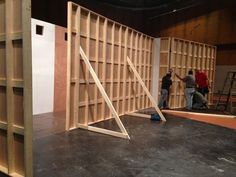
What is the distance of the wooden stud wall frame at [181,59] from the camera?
9672 millimetres

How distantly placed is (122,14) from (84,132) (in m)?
8.16

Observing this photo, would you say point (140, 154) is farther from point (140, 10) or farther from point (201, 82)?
point (140, 10)

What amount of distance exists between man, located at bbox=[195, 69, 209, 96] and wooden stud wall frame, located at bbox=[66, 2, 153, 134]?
2.96 m

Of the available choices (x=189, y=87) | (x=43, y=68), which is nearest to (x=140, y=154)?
(x=43, y=68)

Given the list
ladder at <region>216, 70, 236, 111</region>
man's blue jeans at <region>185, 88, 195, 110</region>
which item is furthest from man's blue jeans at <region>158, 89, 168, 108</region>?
ladder at <region>216, 70, 236, 111</region>

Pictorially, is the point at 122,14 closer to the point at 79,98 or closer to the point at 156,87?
the point at 156,87

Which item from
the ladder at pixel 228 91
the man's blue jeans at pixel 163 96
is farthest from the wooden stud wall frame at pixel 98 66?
the ladder at pixel 228 91

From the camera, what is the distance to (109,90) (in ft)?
22.8

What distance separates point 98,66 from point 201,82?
5496 mm

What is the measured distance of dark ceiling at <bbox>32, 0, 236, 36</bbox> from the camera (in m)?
8.09

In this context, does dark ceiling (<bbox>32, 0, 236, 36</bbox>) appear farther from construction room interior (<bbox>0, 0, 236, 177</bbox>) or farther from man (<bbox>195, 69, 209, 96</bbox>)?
man (<bbox>195, 69, 209, 96</bbox>)

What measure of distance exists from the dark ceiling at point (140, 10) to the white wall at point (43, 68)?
36.0 inches

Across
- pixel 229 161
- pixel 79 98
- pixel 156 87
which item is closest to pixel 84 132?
pixel 79 98

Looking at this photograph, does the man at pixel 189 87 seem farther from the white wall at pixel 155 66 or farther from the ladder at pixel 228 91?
the ladder at pixel 228 91
